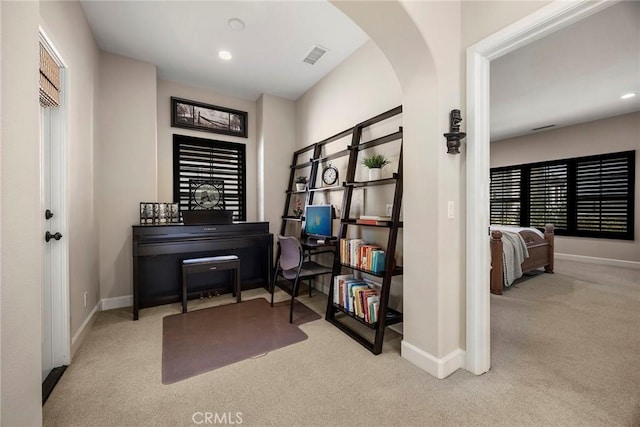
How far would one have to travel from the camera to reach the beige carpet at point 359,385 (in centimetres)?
139

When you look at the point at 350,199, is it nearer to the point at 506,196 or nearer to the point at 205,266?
the point at 205,266

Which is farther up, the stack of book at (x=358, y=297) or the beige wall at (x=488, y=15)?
the beige wall at (x=488, y=15)

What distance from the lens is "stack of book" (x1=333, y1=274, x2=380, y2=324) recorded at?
2.15 meters

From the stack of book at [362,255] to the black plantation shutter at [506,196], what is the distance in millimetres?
5837

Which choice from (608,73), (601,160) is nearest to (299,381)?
(608,73)

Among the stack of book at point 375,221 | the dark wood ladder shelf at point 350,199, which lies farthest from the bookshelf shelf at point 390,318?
the stack of book at point 375,221

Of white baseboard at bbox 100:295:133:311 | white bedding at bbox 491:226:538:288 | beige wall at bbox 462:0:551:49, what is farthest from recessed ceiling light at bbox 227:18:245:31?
white bedding at bbox 491:226:538:288

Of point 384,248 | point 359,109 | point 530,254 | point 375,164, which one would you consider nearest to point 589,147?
point 530,254

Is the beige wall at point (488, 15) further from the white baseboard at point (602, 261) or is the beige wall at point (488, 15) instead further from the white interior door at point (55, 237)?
the white baseboard at point (602, 261)

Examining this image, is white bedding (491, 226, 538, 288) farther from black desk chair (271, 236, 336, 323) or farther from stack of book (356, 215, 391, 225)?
black desk chair (271, 236, 336, 323)

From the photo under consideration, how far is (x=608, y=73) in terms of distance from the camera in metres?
3.25

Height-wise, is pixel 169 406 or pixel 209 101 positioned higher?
pixel 209 101

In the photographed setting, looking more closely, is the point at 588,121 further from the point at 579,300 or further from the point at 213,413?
the point at 213,413

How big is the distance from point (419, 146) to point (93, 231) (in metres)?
3.21
